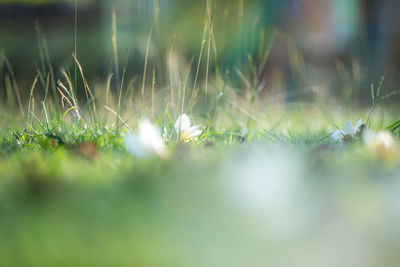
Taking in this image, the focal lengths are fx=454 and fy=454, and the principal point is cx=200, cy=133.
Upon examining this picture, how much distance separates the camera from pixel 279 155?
3.38 feet

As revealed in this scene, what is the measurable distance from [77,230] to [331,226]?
15.6 inches

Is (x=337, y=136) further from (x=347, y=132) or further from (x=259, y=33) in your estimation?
(x=259, y=33)

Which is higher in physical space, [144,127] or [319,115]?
[144,127]

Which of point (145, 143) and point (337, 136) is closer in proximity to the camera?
point (145, 143)

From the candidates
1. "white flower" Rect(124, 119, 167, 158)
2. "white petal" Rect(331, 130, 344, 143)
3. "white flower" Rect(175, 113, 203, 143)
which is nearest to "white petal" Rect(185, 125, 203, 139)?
"white flower" Rect(175, 113, 203, 143)

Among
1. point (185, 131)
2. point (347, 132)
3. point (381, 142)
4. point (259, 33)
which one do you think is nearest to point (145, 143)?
point (185, 131)

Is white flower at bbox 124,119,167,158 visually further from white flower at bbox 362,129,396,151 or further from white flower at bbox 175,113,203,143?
white flower at bbox 362,129,396,151

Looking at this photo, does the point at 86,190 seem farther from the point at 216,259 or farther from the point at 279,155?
the point at 279,155

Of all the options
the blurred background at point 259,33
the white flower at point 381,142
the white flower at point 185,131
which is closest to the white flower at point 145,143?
the white flower at point 185,131

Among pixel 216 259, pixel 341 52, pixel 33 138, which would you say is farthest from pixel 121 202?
pixel 341 52

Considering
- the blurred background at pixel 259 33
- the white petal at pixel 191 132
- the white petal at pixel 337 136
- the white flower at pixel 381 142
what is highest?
the white flower at pixel 381 142

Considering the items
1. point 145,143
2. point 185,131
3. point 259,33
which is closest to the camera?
point 145,143

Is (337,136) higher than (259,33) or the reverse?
Result: higher

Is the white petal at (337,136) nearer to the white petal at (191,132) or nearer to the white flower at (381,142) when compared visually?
the white flower at (381,142)
